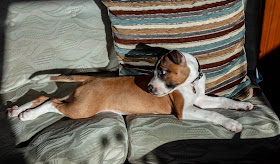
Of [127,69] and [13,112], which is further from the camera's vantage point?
[127,69]

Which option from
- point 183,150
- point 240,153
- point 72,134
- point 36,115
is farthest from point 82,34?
point 240,153

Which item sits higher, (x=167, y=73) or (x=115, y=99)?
(x=167, y=73)

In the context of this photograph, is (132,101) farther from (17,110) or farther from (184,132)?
(17,110)

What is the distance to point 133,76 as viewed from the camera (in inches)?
85.9

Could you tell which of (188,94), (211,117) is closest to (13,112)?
(188,94)

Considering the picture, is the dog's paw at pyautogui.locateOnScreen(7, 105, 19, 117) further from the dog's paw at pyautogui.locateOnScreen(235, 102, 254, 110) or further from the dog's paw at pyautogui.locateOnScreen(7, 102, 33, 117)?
the dog's paw at pyautogui.locateOnScreen(235, 102, 254, 110)

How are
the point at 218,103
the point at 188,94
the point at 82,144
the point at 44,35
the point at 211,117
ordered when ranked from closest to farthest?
the point at 82,144 < the point at 211,117 < the point at 188,94 < the point at 218,103 < the point at 44,35

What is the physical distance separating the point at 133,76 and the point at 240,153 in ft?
3.16

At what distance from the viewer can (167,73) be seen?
1855 mm

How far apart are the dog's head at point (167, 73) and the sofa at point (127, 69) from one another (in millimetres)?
252

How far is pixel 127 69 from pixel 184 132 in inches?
31.1

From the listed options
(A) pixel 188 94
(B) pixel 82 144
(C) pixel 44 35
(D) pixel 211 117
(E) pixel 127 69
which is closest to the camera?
(B) pixel 82 144

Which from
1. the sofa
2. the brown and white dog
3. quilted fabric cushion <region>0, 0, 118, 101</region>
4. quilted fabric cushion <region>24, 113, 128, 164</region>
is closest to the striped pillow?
the sofa

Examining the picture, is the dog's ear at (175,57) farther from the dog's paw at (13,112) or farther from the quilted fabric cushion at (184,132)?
the dog's paw at (13,112)
